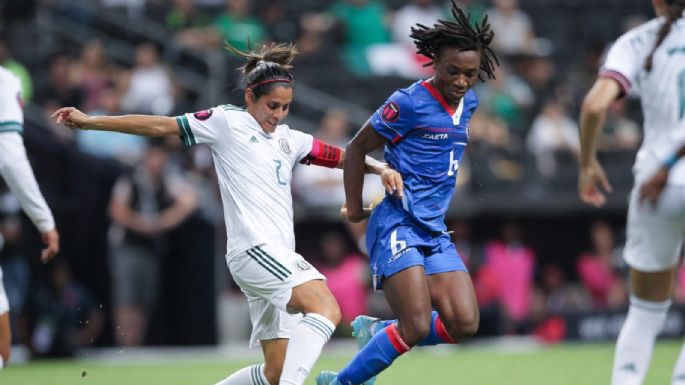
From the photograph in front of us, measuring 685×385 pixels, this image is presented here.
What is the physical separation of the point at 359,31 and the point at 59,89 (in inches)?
187

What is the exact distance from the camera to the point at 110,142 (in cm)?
1536

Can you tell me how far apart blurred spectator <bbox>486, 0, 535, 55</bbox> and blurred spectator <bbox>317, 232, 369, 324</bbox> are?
472 centimetres

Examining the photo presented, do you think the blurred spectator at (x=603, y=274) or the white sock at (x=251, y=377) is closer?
the white sock at (x=251, y=377)

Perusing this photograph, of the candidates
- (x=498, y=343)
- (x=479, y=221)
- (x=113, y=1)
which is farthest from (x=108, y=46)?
(x=498, y=343)

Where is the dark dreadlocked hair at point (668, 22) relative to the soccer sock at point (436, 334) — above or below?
above

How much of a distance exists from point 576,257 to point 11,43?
8.46 meters

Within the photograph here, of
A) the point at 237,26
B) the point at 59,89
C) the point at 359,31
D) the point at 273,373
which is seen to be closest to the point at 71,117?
the point at 273,373

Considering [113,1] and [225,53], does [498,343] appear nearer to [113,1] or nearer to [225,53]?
[225,53]

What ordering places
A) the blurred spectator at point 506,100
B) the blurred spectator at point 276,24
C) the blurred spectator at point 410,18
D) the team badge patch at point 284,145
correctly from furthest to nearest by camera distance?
the blurred spectator at point 410,18 → the blurred spectator at point 506,100 → the blurred spectator at point 276,24 → the team badge patch at point 284,145

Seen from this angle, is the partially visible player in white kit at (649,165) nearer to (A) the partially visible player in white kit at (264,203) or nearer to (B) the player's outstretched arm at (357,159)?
(A) the partially visible player in white kit at (264,203)

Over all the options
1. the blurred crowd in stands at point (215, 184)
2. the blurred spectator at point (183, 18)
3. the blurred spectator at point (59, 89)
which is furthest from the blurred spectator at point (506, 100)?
the blurred spectator at point (59, 89)

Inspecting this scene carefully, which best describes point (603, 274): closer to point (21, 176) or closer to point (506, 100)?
point (506, 100)

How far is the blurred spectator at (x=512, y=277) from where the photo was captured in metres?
15.9

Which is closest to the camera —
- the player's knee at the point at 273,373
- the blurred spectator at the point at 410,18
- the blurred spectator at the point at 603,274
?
the player's knee at the point at 273,373
